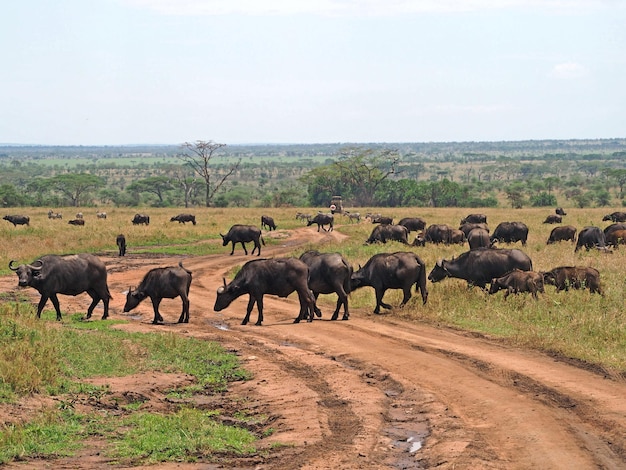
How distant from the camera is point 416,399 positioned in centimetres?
1244

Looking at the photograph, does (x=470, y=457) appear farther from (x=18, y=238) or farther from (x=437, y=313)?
(x=18, y=238)

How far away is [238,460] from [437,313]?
35.8ft

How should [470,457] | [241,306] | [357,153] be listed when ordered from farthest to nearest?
[357,153] → [241,306] → [470,457]

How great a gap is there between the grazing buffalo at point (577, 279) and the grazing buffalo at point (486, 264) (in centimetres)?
114

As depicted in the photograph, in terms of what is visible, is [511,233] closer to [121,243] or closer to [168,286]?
[121,243]

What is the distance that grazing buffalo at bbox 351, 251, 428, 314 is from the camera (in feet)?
67.9

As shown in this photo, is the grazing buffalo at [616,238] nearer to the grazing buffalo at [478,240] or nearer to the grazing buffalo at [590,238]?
the grazing buffalo at [590,238]

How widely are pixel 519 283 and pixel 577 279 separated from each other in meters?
1.61

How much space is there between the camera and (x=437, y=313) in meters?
20.1

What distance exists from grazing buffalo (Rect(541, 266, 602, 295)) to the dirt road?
4.67m

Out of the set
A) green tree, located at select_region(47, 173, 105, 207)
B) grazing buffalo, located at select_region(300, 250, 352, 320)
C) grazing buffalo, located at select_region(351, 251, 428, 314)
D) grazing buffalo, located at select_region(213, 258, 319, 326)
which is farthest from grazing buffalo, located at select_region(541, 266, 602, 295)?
green tree, located at select_region(47, 173, 105, 207)

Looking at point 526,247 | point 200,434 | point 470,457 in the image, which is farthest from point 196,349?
point 526,247

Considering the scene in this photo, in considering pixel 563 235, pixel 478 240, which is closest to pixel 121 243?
pixel 478 240

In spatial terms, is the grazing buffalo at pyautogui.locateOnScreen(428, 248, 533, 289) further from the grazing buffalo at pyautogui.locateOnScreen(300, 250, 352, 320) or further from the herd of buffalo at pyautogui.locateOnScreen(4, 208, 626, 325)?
the grazing buffalo at pyautogui.locateOnScreen(300, 250, 352, 320)
